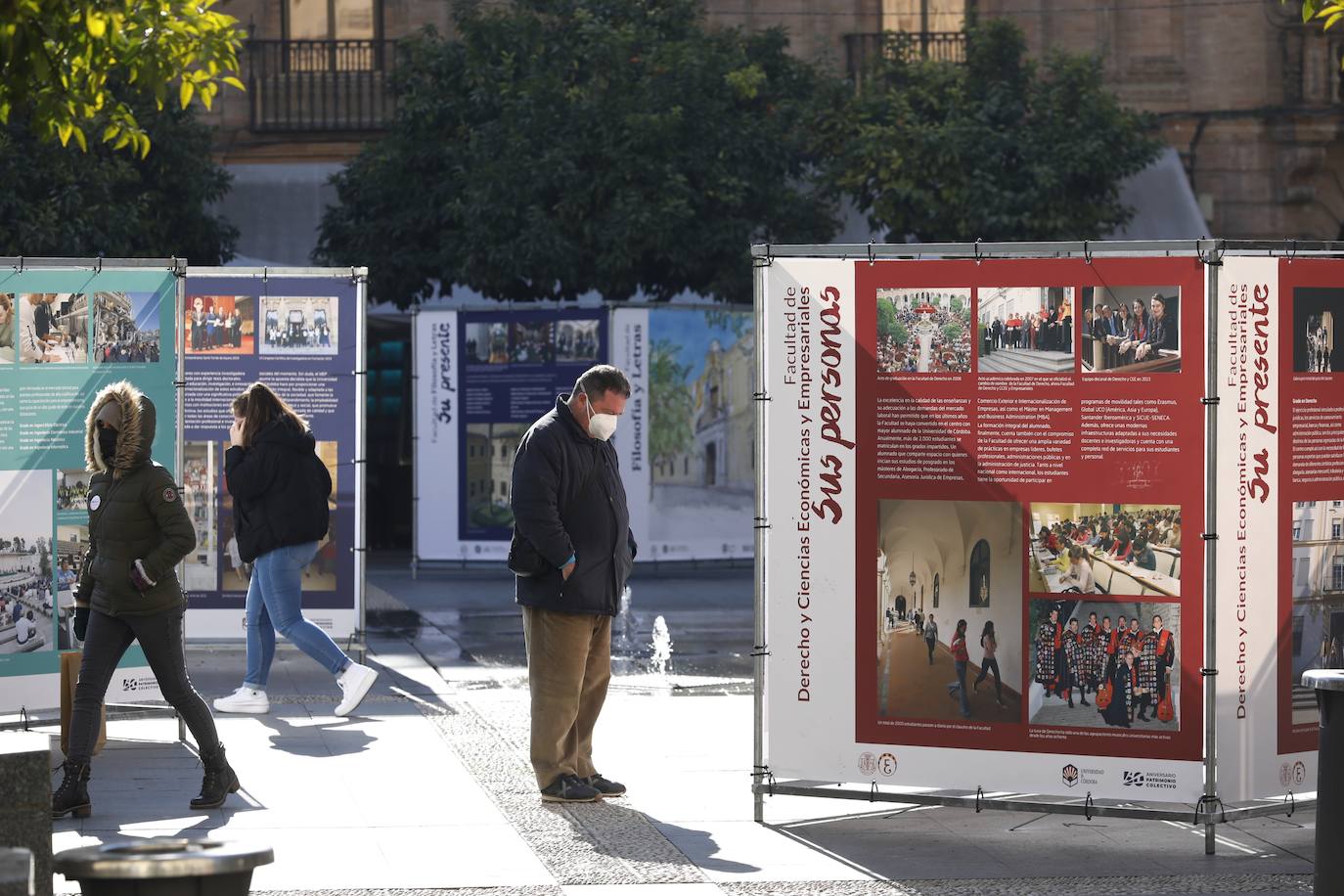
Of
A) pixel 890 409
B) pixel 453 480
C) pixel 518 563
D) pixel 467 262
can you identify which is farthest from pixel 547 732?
pixel 467 262

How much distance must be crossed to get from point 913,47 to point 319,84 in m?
8.22

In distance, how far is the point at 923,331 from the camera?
7.82 metres

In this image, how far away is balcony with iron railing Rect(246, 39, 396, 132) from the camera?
88.7 ft

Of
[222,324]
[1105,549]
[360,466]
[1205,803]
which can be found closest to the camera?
[1205,803]

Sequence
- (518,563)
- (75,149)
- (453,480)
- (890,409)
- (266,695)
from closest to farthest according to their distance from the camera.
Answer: (890,409) < (518,563) < (266,695) < (453,480) < (75,149)

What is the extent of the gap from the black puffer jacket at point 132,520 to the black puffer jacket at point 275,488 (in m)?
2.68

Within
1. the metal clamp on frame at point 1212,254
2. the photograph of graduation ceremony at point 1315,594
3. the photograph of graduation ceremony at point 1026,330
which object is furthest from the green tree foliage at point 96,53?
the photograph of graduation ceremony at point 1315,594

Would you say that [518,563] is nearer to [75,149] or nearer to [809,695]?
[809,695]

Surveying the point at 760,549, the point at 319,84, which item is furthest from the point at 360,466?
the point at 319,84

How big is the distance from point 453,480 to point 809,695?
12.0 meters

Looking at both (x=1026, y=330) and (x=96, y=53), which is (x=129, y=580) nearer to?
(x=96, y=53)

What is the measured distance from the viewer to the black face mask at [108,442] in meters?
8.10

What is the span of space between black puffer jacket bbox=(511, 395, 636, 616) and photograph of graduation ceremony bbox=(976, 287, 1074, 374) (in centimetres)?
182

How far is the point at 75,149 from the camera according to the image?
72.8ft
